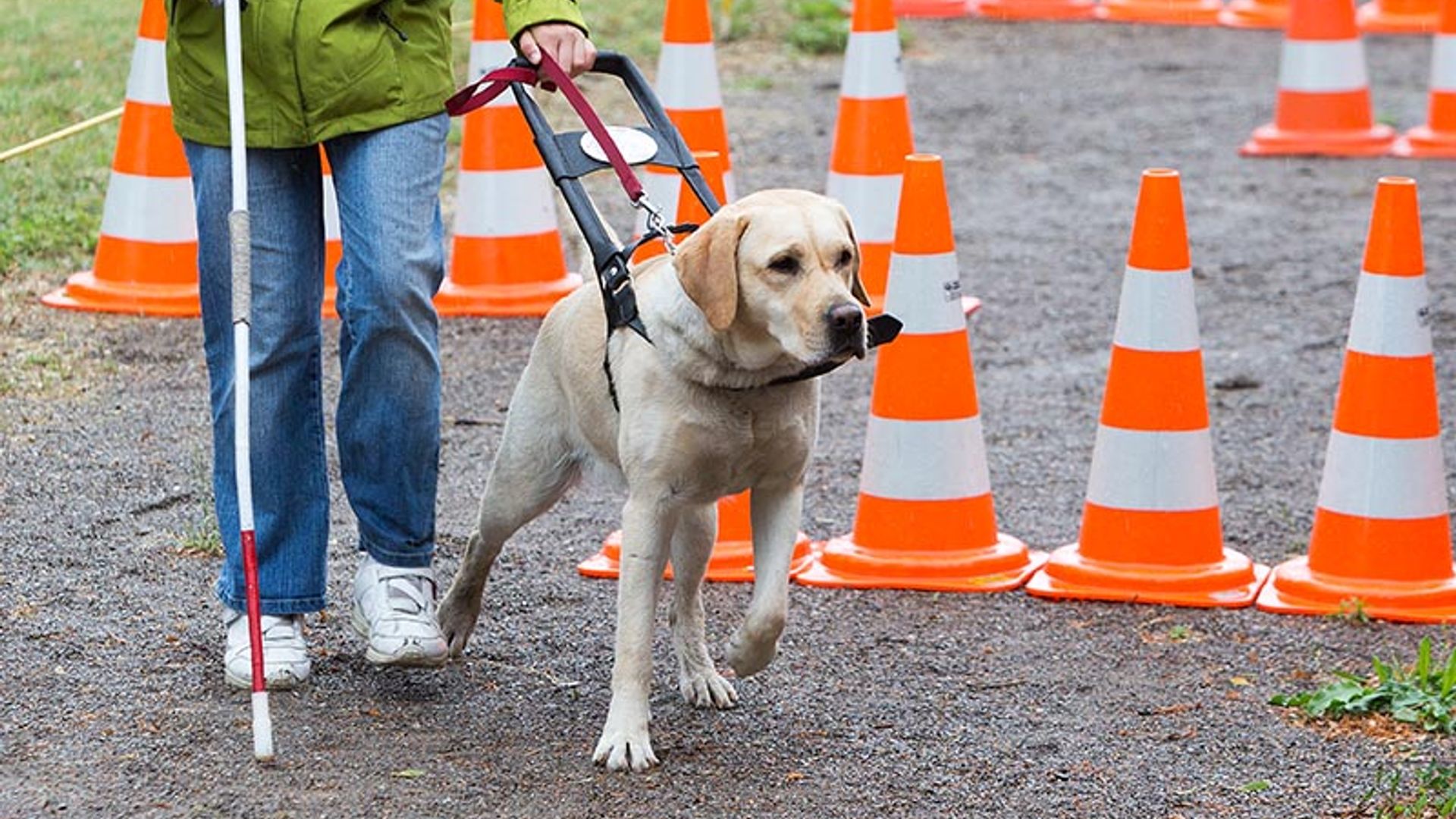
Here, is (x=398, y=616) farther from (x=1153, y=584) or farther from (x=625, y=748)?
(x=1153, y=584)

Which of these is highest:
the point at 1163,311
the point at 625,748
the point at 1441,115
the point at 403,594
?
the point at 1163,311

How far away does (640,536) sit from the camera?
429 centimetres

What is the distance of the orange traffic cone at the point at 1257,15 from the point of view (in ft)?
50.3

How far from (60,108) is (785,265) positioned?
6485 mm

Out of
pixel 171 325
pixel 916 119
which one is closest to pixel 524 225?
pixel 171 325

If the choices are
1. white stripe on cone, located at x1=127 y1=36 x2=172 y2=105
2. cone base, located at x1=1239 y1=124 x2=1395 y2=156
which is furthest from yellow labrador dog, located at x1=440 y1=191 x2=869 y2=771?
cone base, located at x1=1239 y1=124 x2=1395 y2=156

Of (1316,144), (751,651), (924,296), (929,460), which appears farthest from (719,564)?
(1316,144)

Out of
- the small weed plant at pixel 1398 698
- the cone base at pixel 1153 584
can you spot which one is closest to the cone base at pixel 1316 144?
the cone base at pixel 1153 584

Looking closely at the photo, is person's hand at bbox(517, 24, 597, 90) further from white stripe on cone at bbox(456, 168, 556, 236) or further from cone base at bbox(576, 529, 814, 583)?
white stripe on cone at bbox(456, 168, 556, 236)

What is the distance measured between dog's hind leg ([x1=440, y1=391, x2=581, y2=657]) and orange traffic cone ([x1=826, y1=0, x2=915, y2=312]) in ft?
11.1

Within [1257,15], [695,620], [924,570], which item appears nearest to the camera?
[695,620]

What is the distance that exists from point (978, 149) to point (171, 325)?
196 inches

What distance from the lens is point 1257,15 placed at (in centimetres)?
1540

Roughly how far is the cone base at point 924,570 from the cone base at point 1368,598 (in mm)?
626
